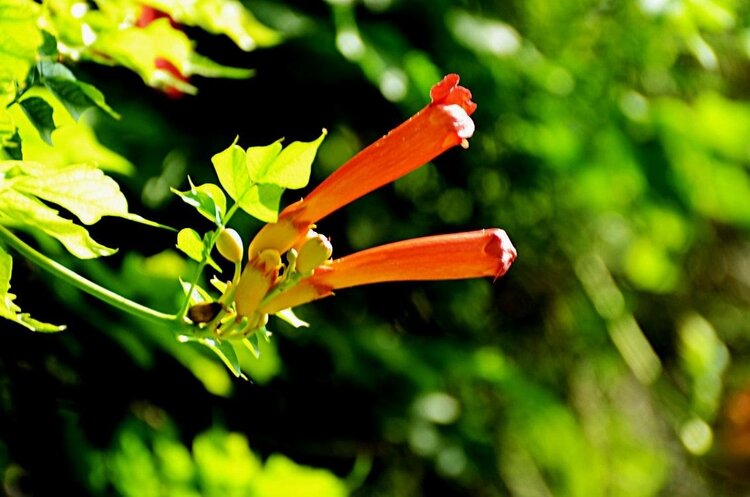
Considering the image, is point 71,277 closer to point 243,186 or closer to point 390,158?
point 243,186

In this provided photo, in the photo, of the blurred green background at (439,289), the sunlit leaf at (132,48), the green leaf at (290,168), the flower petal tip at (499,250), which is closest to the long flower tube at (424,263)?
the flower petal tip at (499,250)

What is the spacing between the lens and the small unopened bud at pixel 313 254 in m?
0.80

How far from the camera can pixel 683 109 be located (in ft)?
6.54

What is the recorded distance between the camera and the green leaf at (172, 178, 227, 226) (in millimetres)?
737

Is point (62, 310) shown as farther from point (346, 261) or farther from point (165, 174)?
point (346, 261)

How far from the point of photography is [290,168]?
75cm

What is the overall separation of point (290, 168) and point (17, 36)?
224mm

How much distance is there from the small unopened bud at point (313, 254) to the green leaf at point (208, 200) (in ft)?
0.24

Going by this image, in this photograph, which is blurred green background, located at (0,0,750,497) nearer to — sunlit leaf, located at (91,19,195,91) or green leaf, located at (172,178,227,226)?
sunlit leaf, located at (91,19,195,91)

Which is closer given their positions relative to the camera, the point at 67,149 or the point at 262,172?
the point at 262,172

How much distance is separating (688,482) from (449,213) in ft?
5.10

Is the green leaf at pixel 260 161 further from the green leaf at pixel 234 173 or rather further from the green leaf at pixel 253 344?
the green leaf at pixel 253 344

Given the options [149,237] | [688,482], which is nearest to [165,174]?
[149,237]

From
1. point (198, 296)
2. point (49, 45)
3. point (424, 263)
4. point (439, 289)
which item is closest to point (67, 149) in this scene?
point (49, 45)
